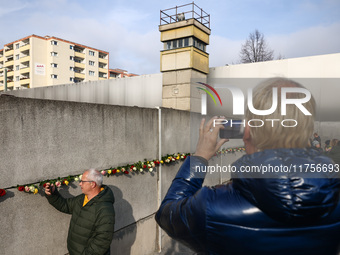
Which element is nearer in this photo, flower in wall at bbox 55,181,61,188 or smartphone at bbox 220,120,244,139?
smartphone at bbox 220,120,244,139

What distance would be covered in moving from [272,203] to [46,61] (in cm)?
6505

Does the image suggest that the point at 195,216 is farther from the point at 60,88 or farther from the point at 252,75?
the point at 60,88

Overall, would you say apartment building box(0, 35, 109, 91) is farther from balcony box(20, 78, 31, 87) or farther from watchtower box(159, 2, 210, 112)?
watchtower box(159, 2, 210, 112)

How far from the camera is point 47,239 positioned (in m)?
3.30

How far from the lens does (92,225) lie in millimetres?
2994

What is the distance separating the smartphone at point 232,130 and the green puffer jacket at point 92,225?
1.96 meters

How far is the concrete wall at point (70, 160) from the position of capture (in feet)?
9.62

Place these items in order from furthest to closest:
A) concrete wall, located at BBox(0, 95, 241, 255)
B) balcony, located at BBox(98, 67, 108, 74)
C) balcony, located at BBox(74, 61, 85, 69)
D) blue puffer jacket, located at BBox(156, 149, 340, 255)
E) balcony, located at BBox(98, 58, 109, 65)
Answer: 1. balcony, located at BBox(98, 58, 109, 65)
2. balcony, located at BBox(98, 67, 108, 74)
3. balcony, located at BBox(74, 61, 85, 69)
4. concrete wall, located at BBox(0, 95, 241, 255)
5. blue puffer jacket, located at BBox(156, 149, 340, 255)

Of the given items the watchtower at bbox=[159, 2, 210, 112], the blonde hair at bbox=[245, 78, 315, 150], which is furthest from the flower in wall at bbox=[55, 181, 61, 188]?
the watchtower at bbox=[159, 2, 210, 112]

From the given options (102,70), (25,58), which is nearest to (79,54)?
(102,70)

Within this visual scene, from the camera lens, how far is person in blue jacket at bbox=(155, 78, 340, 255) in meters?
1.06

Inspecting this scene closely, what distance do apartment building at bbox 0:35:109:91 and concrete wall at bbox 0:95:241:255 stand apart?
5826cm

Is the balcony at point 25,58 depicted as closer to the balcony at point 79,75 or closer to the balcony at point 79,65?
the balcony at point 79,65

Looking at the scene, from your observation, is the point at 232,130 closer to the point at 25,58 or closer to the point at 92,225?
the point at 92,225
